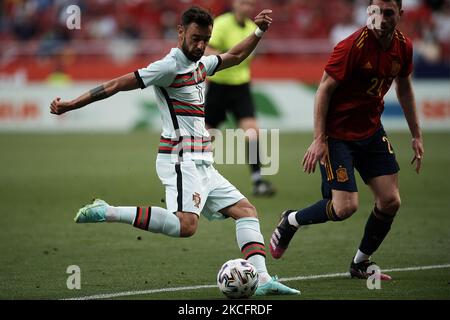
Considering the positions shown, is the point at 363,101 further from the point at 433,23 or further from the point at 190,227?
the point at 433,23

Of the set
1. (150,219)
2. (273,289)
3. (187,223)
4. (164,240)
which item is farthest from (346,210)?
(164,240)

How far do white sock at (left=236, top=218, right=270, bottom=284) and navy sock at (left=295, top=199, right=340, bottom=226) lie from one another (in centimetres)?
70

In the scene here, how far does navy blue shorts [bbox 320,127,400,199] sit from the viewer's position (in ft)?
23.2

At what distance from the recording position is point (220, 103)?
12703 mm

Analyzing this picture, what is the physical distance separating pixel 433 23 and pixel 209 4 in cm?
635

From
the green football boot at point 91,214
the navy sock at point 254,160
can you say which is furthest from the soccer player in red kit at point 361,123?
the navy sock at point 254,160

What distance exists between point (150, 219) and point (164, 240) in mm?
2951

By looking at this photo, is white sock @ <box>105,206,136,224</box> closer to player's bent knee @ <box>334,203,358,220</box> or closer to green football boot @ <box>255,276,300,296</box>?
green football boot @ <box>255,276,300,296</box>

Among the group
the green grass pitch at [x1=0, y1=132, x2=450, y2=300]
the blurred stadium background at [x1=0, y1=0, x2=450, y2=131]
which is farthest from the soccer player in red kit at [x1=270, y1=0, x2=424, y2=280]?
the blurred stadium background at [x1=0, y1=0, x2=450, y2=131]

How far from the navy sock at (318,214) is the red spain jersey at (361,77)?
0.59 metres

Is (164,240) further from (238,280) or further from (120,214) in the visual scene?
(238,280)

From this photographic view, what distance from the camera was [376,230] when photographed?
7.34 metres

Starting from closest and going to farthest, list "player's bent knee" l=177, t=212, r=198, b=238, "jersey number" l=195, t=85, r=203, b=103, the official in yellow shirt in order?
"player's bent knee" l=177, t=212, r=198, b=238 → "jersey number" l=195, t=85, r=203, b=103 → the official in yellow shirt
